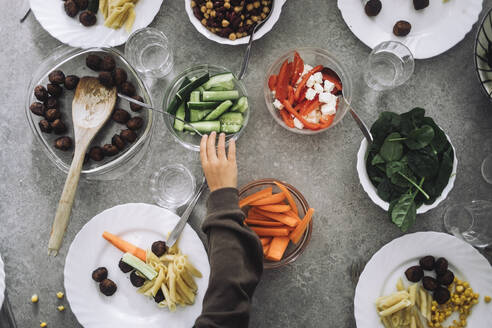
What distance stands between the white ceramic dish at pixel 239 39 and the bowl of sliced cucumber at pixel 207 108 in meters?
0.15

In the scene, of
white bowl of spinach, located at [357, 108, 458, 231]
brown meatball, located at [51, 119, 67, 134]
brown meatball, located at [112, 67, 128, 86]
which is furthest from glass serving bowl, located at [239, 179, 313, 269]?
brown meatball, located at [51, 119, 67, 134]

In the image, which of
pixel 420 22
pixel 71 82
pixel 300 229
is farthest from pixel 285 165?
pixel 71 82

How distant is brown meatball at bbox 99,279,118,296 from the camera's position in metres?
1.79

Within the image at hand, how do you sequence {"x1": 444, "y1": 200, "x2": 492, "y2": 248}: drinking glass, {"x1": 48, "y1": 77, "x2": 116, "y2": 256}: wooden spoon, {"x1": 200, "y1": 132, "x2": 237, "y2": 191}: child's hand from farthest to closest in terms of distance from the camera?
{"x1": 444, "y1": 200, "x2": 492, "y2": 248}: drinking glass → {"x1": 48, "y1": 77, "x2": 116, "y2": 256}: wooden spoon → {"x1": 200, "y1": 132, "x2": 237, "y2": 191}: child's hand

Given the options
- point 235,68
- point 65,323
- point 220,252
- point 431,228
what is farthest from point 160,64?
point 431,228

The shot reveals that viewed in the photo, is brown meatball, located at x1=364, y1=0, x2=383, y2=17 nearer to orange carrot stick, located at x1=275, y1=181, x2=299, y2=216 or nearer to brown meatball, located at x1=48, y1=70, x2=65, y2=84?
orange carrot stick, located at x1=275, y1=181, x2=299, y2=216

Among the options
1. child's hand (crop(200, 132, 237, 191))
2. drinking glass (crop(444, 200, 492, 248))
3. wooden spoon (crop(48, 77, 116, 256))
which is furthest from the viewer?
drinking glass (crop(444, 200, 492, 248))

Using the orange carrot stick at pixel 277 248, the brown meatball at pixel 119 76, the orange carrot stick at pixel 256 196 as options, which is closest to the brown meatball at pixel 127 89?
the brown meatball at pixel 119 76

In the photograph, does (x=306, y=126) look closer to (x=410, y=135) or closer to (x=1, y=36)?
(x=410, y=135)

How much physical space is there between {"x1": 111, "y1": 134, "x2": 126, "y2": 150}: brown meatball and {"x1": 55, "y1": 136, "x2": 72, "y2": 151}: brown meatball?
20 cm

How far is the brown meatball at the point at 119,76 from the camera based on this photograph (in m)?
1.77

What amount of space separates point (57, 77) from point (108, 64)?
0.80ft

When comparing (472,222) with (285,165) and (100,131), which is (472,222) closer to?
(285,165)

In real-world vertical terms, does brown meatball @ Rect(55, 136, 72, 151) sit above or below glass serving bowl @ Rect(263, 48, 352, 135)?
below
